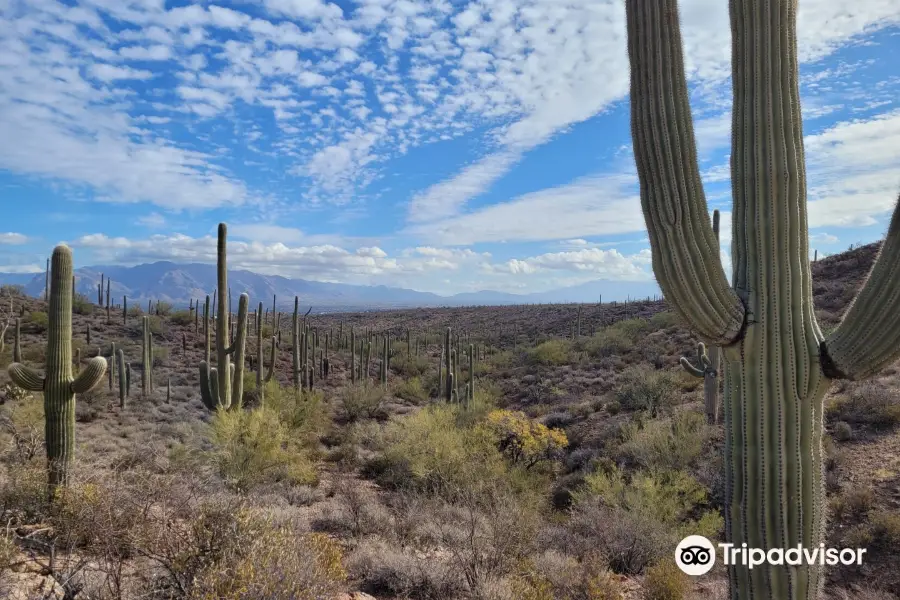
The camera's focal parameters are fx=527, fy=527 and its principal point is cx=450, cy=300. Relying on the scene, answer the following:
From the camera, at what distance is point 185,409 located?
64.3 feet

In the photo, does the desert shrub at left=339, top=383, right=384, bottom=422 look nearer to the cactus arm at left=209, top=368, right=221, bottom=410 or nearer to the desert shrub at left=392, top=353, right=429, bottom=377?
the cactus arm at left=209, top=368, right=221, bottom=410

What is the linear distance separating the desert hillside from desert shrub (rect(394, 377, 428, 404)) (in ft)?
0.44

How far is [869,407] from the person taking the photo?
12.9 metres

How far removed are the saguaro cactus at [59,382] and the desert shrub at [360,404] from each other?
488 inches

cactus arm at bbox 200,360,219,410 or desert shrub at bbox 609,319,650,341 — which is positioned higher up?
desert shrub at bbox 609,319,650,341

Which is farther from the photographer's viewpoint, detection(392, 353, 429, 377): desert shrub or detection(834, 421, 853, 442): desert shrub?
detection(392, 353, 429, 377): desert shrub

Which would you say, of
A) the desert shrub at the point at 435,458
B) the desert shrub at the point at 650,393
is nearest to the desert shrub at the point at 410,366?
the desert shrub at the point at 650,393

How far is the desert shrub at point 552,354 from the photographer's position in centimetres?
3000

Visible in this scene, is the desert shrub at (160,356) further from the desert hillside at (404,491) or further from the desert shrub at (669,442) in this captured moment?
the desert shrub at (669,442)

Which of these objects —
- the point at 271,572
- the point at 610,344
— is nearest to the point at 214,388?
the point at 271,572

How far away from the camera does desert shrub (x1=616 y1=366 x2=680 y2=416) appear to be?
17375 mm

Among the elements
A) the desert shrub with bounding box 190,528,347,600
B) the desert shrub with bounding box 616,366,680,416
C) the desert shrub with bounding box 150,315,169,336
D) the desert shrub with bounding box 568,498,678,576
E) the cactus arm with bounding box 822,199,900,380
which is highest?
the cactus arm with bounding box 822,199,900,380

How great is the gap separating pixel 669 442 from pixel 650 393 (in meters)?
5.35

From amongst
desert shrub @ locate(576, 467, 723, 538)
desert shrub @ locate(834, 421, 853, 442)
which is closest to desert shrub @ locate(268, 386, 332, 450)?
desert shrub @ locate(576, 467, 723, 538)
